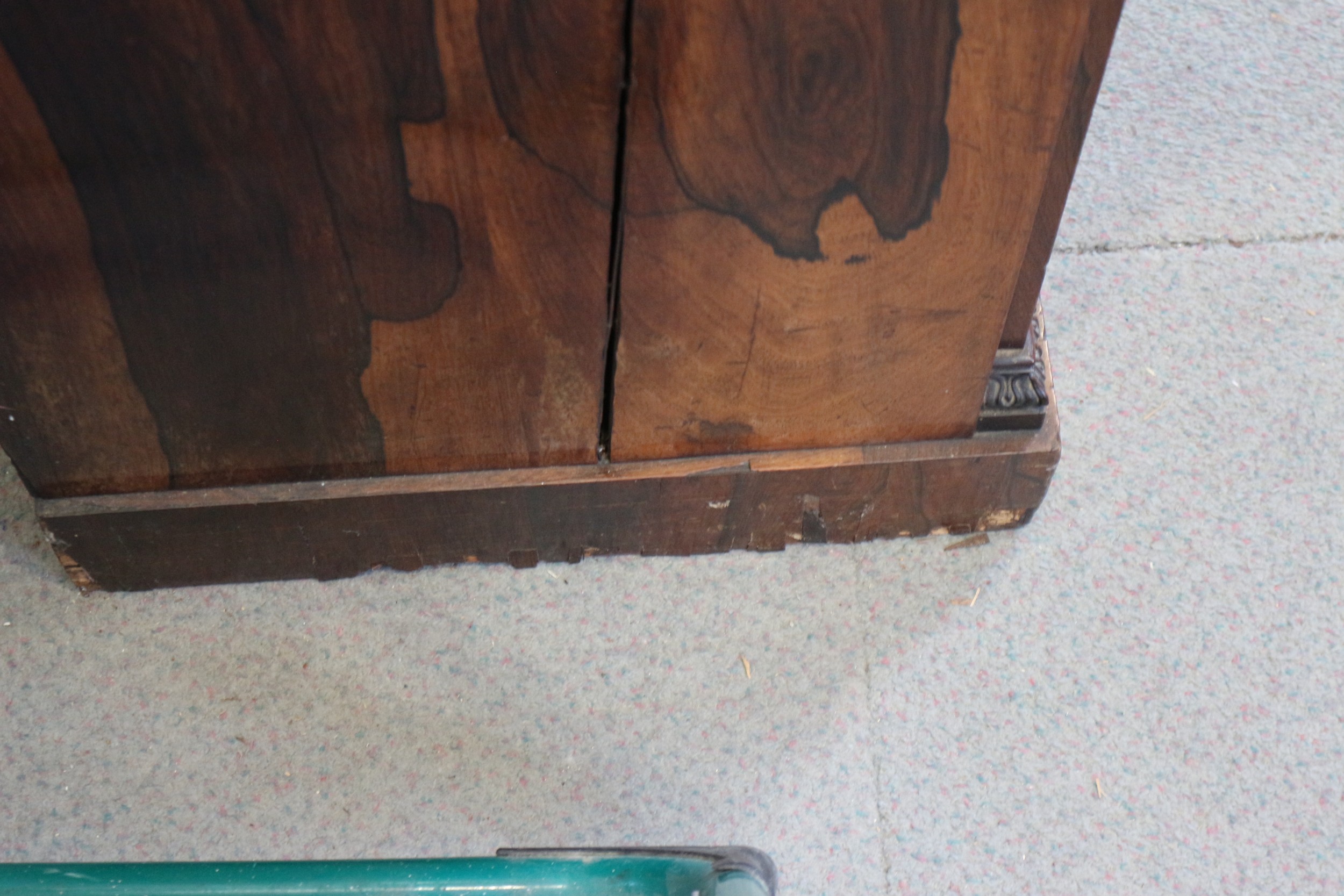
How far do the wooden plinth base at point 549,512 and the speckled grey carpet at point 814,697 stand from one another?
0.10ft

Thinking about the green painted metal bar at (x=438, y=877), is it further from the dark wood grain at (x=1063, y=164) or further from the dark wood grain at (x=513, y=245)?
the dark wood grain at (x=1063, y=164)

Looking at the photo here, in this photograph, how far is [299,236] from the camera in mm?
919

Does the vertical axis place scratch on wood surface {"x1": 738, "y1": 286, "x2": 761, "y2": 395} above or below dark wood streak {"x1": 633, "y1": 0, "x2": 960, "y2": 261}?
below

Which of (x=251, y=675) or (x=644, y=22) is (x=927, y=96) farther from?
(x=251, y=675)

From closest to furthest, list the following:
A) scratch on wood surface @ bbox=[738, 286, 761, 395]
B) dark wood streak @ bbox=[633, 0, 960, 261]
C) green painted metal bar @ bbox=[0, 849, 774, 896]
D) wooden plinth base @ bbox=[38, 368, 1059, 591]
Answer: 1. green painted metal bar @ bbox=[0, 849, 774, 896]
2. dark wood streak @ bbox=[633, 0, 960, 261]
3. scratch on wood surface @ bbox=[738, 286, 761, 395]
4. wooden plinth base @ bbox=[38, 368, 1059, 591]

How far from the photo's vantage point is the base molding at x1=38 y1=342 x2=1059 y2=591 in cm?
114

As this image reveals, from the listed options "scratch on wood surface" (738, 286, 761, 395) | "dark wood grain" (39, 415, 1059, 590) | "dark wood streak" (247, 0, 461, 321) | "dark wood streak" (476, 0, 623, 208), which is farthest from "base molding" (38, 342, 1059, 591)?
"dark wood streak" (476, 0, 623, 208)

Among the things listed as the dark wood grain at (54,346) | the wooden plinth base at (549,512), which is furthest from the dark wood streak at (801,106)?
the dark wood grain at (54,346)

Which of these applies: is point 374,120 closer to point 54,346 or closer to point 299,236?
point 299,236

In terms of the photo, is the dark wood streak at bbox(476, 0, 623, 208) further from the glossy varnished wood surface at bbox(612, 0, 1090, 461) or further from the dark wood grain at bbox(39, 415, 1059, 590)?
the dark wood grain at bbox(39, 415, 1059, 590)

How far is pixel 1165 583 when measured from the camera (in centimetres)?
127

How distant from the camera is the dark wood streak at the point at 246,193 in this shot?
0.79 m

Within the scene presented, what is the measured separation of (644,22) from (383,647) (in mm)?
662

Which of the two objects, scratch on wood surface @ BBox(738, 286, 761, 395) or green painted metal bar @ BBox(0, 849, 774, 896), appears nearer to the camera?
green painted metal bar @ BBox(0, 849, 774, 896)
